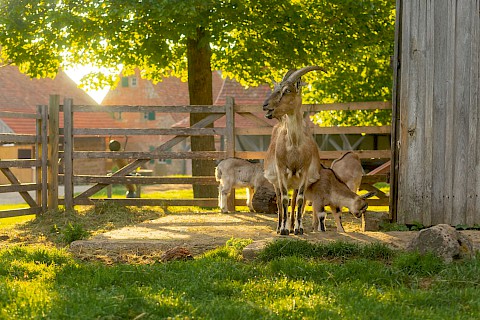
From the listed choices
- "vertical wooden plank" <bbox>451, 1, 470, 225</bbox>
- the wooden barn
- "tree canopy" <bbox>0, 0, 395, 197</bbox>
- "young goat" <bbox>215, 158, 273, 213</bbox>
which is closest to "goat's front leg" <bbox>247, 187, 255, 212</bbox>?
"young goat" <bbox>215, 158, 273, 213</bbox>

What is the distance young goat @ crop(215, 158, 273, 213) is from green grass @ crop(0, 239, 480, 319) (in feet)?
19.3

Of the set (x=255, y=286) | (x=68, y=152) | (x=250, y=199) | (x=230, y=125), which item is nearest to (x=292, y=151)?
(x=255, y=286)

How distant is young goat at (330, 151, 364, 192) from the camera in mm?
13031

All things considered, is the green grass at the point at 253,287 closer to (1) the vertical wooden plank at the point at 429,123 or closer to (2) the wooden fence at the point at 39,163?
(1) the vertical wooden plank at the point at 429,123

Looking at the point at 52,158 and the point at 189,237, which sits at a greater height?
the point at 52,158

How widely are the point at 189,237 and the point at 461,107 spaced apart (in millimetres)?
4276

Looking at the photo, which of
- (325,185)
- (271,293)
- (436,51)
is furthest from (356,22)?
(271,293)

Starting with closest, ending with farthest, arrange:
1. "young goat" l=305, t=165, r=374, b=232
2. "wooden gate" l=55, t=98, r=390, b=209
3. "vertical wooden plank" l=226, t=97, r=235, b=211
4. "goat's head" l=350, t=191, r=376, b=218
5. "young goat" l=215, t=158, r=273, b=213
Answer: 1. "goat's head" l=350, t=191, r=376, b=218
2. "young goat" l=305, t=165, r=374, b=232
3. "young goat" l=215, t=158, r=273, b=213
4. "wooden gate" l=55, t=98, r=390, b=209
5. "vertical wooden plank" l=226, t=97, r=235, b=211

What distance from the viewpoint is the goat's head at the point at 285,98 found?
9.62 meters

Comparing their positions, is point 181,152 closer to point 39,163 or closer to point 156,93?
point 39,163

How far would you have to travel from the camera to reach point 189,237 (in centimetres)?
1010

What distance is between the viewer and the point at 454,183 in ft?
36.4

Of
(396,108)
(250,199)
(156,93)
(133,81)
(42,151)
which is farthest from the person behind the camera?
(133,81)

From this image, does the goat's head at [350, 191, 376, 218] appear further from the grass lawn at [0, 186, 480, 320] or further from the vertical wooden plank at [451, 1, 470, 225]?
the grass lawn at [0, 186, 480, 320]
